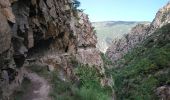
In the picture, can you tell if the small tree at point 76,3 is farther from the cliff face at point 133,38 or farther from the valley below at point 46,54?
the cliff face at point 133,38

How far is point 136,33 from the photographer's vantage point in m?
179

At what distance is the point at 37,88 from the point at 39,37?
548 centimetres

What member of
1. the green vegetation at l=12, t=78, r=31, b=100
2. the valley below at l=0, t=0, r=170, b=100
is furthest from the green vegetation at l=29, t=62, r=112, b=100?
the green vegetation at l=12, t=78, r=31, b=100

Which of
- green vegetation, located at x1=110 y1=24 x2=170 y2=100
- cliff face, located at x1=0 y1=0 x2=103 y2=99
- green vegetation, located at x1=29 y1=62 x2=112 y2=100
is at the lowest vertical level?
green vegetation, located at x1=110 y1=24 x2=170 y2=100

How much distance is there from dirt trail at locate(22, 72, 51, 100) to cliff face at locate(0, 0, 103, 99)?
126 centimetres

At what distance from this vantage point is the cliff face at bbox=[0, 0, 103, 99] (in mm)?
19859

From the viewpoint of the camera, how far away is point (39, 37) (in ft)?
106

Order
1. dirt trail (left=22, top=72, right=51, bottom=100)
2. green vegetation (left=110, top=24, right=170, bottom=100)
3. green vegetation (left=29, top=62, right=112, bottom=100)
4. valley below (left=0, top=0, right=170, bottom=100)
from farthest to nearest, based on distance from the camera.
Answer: green vegetation (left=110, top=24, right=170, bottom=100) < green vegetation (left=29, top=62, right=112, bottom=100) < dirt trail (left=22, top=72, right=51, bottom=100) < valley below (left=0, top=0, right=170, bottom=100)

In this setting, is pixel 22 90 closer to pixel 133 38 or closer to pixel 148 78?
pixel 148 78

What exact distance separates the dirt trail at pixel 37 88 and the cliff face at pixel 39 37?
126 cm

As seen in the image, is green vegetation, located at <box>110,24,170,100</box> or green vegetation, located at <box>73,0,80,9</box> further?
green vegetation, located at <box>110,24,170,100</box>

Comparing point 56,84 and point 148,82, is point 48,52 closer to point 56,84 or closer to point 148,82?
point 56,84

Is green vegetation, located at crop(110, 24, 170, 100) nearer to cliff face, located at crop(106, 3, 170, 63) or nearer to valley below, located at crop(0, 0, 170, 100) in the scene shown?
valley below, located at crop(0, 0, 170, 100)

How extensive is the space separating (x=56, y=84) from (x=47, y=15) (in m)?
5.88
